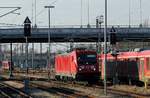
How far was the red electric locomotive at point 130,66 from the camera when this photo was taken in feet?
135

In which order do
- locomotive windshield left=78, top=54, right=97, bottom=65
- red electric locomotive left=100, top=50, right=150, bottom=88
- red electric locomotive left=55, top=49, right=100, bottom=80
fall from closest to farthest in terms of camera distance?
red electric locomotive left=100, top=50, right=150, bottom=88
red electric locomotive left=55, top=49, right=100, bottom=80
locomotive windshield left=78, top=54, right=97, bottom=65

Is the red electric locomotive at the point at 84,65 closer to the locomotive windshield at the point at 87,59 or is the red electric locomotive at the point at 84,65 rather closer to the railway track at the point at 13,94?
the locomotive windshield at the point at 87,59

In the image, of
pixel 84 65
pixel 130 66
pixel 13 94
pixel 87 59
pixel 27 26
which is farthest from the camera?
pixel 87 59

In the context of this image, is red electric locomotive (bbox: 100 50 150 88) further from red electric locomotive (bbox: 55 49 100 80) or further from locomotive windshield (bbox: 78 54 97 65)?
locomotive windshield (bbox: 78 54 97 65)

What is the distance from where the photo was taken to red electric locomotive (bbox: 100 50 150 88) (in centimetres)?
4103

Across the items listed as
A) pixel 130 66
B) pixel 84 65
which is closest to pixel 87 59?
pixel 84 65

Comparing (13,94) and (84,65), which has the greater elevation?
(84,65)

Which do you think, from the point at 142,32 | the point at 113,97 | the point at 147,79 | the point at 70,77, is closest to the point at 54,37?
the point at 142,32

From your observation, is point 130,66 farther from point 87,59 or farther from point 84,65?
point 84,65

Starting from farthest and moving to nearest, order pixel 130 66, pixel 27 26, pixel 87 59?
pixel 87 59, pixel 130 66, pixel 27 26

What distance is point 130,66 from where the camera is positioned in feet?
152

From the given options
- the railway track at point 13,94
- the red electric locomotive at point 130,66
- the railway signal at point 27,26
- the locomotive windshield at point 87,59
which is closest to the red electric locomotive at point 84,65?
the locomotive windshield at point 87,59

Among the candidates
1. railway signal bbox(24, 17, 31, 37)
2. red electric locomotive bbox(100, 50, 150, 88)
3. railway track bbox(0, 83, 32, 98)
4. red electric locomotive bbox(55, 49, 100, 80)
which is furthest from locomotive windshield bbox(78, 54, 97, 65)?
railway signal bbox(24, 17, 31, 37)

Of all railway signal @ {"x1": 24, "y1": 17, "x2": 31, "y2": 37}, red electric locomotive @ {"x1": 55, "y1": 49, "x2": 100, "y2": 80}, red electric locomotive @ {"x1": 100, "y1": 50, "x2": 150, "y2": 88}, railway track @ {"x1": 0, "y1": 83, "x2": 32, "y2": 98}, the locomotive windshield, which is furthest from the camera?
the locomotive windshield
